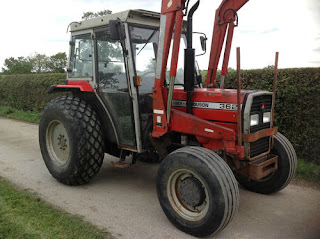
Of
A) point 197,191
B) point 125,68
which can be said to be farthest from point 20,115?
point 197,191

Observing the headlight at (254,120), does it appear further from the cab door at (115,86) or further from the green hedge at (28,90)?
the green hedge at (28,90)

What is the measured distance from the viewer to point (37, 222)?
11.0 feet

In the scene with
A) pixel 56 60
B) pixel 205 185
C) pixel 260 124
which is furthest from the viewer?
pixel 56 60

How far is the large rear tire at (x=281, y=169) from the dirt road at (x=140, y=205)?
14 cm

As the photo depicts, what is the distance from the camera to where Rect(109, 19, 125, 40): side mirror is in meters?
3.60

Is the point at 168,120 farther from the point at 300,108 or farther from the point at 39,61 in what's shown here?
the point at 39,61

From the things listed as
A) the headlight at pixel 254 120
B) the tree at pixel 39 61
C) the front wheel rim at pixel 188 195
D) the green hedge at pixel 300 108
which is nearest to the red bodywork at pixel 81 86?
the front wheel rim at pixel 188 195

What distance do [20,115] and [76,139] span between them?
26.4 feet

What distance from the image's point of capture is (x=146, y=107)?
403 centimetres

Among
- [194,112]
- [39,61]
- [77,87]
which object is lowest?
[194,112]

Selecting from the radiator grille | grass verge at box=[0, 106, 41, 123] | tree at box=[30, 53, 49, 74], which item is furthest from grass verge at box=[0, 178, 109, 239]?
tree at box=[30, 53, 49, 74]

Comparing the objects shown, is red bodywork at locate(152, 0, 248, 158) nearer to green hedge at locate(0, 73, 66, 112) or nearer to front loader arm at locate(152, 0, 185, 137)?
front loader arm at locate(152, 0, 185, 137)

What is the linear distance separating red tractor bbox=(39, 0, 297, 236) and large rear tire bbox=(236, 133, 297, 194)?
13 millimetres

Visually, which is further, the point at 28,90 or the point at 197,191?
the point at 28,90
